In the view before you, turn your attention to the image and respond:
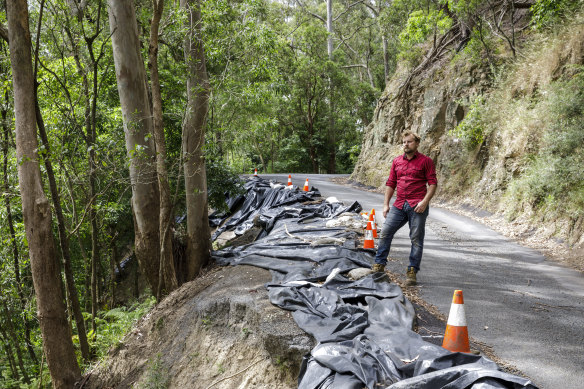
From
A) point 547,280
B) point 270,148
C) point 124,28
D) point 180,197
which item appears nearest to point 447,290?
point 547,280

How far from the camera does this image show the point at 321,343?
3826mm

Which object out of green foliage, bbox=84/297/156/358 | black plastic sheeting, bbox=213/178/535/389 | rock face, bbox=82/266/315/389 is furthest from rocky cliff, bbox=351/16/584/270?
green foliage, bbox=84/297/156/358

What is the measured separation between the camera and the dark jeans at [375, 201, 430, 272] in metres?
5.58

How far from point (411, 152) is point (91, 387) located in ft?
18.5

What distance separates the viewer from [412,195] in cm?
565

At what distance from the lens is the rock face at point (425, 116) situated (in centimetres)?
1518

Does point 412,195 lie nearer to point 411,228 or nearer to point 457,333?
point 411,228

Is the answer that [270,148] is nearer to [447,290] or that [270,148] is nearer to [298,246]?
[298,246]

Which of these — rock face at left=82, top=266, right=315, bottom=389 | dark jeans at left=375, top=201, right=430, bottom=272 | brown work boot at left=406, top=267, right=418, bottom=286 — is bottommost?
rock face at left=82, top=266, right=315, bottom=389

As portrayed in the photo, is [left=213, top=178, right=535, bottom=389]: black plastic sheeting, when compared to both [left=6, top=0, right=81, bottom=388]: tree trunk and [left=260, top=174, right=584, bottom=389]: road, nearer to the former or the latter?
[left=260, top=174, right=584, bottom=389]: road

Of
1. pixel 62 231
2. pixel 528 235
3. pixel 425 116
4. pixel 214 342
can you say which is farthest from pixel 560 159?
pixel 62 231

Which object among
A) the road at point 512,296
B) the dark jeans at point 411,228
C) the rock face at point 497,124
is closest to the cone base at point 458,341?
the road at point 512,296

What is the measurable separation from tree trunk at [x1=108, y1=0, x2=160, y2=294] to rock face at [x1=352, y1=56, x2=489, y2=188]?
10.7 m

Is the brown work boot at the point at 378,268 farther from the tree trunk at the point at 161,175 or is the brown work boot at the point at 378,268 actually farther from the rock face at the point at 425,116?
the rock face at the point at 425,116
